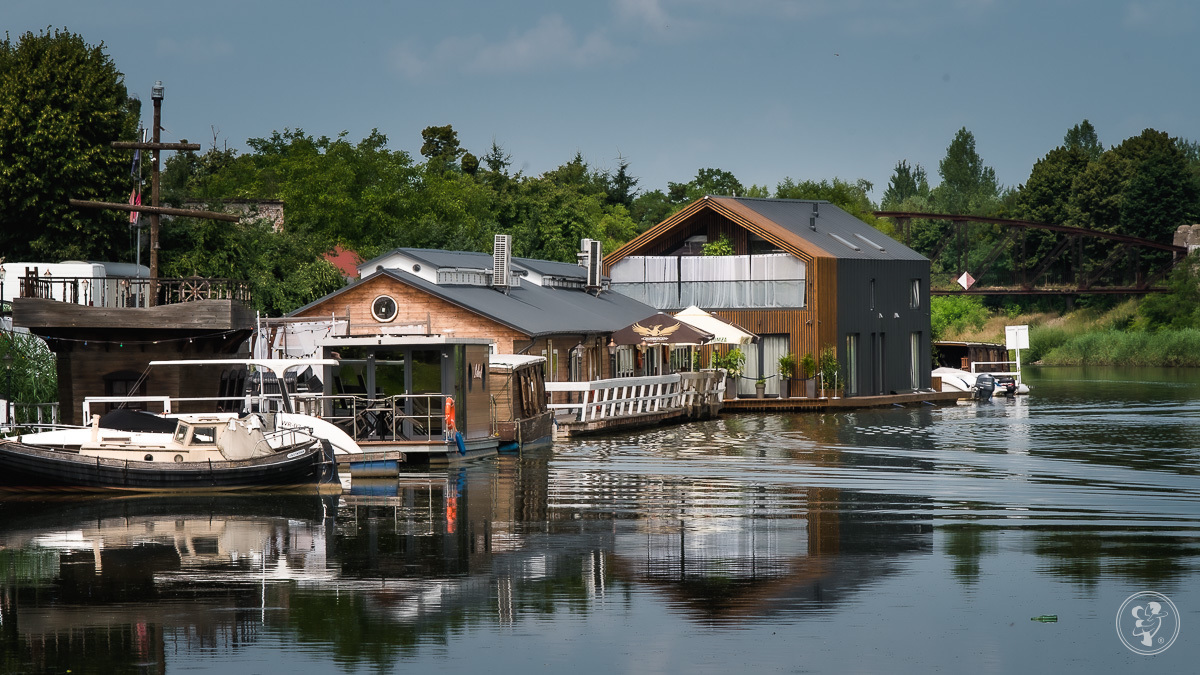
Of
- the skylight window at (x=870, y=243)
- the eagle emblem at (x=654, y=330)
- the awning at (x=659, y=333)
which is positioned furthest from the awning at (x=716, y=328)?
the skylight window at (x=870, y=243)

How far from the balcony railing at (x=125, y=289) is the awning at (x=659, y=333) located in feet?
43.0

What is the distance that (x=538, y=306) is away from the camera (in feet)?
153

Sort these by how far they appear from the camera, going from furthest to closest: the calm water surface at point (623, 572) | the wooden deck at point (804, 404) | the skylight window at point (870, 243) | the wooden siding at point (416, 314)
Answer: the skylight window at point (870, 243), the wooden deck at point (804, 404), the wooden siding at point (416, 314), the calm water surface at point (623, 572)

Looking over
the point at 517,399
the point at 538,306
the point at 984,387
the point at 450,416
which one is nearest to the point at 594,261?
the point at 538,306

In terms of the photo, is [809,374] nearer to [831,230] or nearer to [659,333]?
[831,230]

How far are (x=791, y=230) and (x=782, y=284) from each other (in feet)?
9.72

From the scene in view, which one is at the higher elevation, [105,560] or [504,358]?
[504,358]

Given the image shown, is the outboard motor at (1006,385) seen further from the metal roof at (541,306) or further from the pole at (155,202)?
the pole at (155,202)

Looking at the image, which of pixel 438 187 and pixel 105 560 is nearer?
pixel 105 560

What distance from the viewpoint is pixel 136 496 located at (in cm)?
2775

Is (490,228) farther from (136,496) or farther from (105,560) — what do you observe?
(105,560)

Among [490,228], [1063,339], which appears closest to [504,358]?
[490,228]

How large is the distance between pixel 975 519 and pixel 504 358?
16130 millimetres

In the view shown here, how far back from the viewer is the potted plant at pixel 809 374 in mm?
58344
